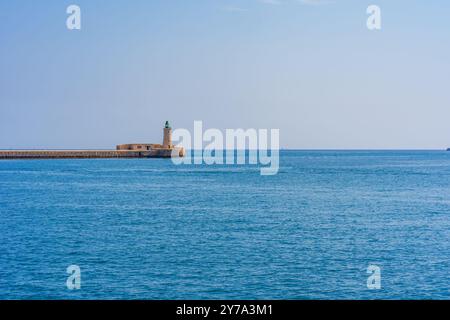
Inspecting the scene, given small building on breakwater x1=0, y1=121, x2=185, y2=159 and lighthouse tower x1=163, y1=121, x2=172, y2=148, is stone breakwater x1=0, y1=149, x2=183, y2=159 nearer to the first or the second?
small building on breakwater x1=0, y1=121, x2=185, y2=159

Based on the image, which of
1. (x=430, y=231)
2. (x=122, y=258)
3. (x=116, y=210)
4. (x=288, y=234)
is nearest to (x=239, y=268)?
(x=122, y=258)

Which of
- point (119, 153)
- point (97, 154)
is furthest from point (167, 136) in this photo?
point (97, 154)

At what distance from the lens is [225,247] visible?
27.4m

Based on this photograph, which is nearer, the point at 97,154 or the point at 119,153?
the point at 119,153

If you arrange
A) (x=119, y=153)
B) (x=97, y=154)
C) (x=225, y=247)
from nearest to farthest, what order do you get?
(x=225, y=247)
(x=119, y=153)
(x=97, y=154)

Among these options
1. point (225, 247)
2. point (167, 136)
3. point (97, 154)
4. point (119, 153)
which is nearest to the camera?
point (225, 247)

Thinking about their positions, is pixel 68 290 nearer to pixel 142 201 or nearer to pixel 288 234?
pixel 288 234

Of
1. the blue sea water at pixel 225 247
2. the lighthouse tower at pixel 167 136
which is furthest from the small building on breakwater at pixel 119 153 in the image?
the blue sea water at pixel 225 247

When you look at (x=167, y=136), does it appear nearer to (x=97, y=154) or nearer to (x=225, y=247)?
(x=97, y=154)

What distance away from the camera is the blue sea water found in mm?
20234

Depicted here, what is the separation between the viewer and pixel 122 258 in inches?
986

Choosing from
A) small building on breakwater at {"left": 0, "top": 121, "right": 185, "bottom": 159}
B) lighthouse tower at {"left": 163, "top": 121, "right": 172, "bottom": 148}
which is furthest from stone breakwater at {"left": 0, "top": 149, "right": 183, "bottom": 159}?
lighthouse tower at {"left": 163, "top": 121, "right": 172, "bottom": 148}

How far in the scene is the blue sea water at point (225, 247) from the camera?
66.4ft

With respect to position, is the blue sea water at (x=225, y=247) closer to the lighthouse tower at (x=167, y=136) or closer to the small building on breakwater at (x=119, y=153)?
the lighthouse tower at (x=167, y=136)
